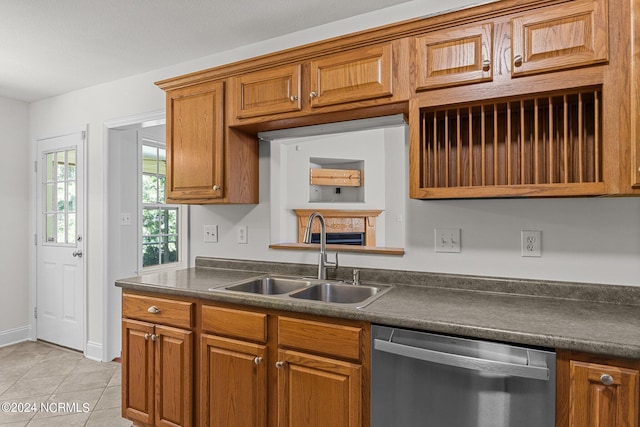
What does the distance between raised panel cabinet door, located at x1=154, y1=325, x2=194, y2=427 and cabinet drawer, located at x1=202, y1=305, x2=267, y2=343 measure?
17 centimetres

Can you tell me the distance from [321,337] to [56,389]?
7.76ft

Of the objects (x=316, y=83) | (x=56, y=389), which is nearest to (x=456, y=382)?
(x=316, y=83)

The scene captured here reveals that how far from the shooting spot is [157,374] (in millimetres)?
2039

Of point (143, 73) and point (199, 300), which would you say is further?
point (143, 73)

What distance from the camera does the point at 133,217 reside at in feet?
11.5

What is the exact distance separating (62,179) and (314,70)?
2.98 m

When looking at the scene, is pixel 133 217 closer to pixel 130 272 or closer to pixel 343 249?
pixel 130 272

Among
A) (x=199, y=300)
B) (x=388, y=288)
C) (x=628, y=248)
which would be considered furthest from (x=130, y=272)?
(x=628, y=248)

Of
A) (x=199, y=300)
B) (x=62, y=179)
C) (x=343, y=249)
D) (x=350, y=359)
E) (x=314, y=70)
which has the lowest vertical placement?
(x=350, y=359)

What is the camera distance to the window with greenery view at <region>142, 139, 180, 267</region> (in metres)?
4.05

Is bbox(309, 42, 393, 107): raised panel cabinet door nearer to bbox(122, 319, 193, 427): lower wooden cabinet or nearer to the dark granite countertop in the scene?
the dark granite countertop

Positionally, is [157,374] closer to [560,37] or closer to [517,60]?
[517,60]

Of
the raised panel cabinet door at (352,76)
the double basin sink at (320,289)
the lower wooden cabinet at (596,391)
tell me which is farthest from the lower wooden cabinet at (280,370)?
the raised panel cabinet door at (352,76)

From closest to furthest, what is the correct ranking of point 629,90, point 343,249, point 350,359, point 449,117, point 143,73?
1. point 629,90
2. point 350,359
3. point 449,117
4. point 343,249
5. point 143,73
